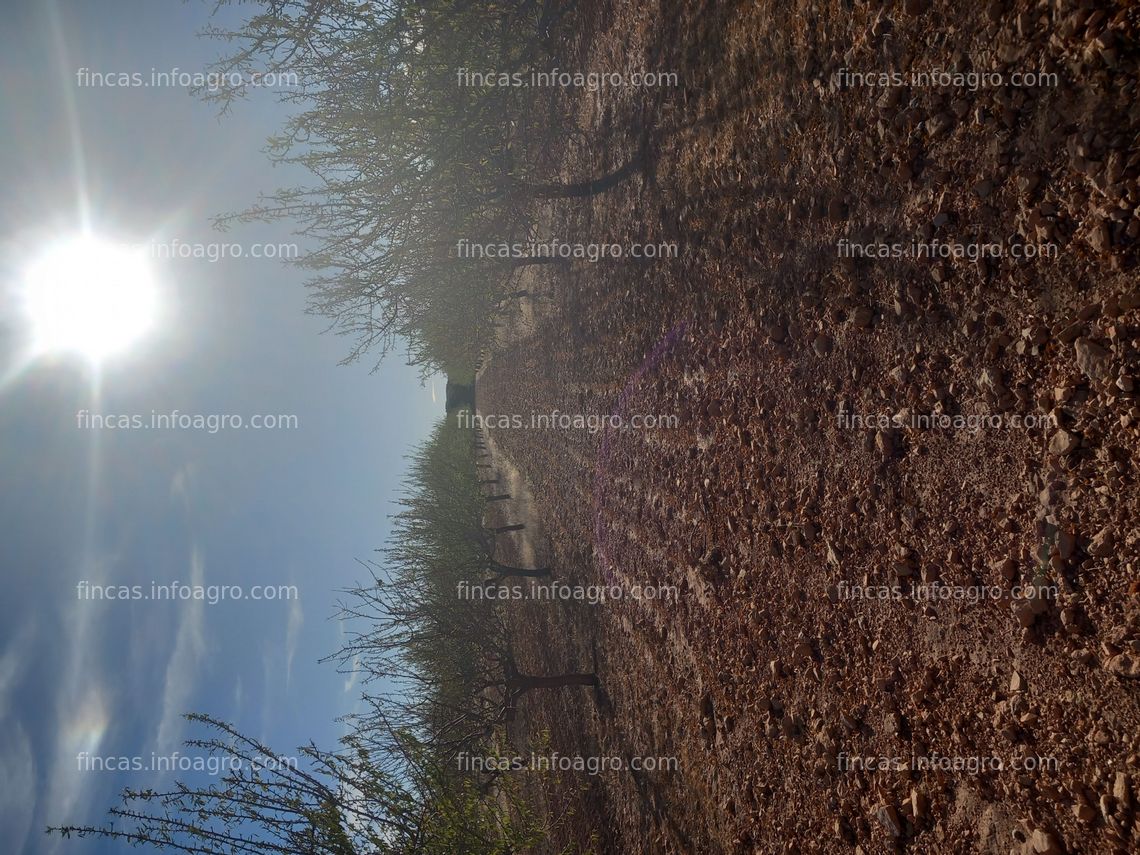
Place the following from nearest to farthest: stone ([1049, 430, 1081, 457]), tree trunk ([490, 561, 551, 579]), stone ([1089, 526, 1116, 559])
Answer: stone ([1089, 526, 1116, 559]) < stone ([1049, 430, 1081, 457]) < tree trunk ([490, 561, 551, 579])

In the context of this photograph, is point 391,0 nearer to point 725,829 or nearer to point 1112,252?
point 1112,252

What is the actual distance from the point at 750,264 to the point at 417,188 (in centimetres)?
430

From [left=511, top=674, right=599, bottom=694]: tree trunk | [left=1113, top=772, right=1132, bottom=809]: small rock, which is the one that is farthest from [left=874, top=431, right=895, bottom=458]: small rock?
[left=511, top=674, right=599, bottom=694]: tree trunk

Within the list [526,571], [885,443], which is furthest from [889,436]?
[526,571]

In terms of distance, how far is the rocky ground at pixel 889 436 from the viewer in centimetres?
236

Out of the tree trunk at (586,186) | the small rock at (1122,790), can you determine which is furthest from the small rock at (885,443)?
the tree trunk at (586,186)

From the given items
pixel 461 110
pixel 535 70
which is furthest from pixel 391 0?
pixel 535 70

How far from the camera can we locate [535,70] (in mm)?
8258

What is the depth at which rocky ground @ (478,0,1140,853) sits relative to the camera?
236 cm

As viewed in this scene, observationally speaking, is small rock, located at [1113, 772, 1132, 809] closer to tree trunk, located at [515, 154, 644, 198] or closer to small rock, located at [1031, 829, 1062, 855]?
small rock, located at [1031, 829, 1062, 855]

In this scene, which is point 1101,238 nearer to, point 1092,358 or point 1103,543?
point 1092,358

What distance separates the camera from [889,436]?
321cm

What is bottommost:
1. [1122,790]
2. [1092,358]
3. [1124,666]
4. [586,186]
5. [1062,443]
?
[1122,790]

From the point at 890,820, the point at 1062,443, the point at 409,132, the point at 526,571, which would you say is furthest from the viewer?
the point at 526,571
